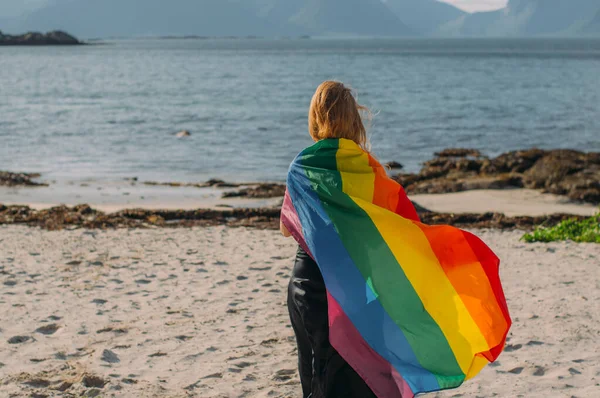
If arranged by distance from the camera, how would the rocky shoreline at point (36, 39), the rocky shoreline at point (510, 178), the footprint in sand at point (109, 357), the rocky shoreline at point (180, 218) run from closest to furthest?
1. the footprint in sand at point (109, 357)
2. the rocky shoreline at point (180, 218)
3. the rocky shoreline at point (510, 178)
4. the rocky shoreline at point (36, 39)

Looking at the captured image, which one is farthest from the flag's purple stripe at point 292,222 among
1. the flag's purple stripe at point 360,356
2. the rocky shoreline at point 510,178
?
the rocky shoreline at point 510,178

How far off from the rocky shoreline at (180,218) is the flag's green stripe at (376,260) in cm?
796

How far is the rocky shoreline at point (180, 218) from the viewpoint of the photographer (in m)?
11.6

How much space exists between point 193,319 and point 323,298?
328 centimetres

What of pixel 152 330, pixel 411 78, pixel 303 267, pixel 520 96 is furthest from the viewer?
pixel 411 78

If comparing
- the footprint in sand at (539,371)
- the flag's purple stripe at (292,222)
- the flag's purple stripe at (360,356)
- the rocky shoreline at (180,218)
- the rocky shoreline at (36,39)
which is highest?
the rocky shoreline at (36,39)

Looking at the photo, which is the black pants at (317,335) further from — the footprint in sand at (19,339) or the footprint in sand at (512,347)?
the footprint in sand at (19,339)

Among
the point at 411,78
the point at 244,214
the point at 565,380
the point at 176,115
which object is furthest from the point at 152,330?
the point at 411,78

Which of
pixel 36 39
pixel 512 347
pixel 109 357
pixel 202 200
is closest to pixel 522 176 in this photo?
pixel 202 200

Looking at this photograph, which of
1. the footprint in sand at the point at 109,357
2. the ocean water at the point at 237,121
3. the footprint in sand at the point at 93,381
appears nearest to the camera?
the footprint in sand at the point at 93,381

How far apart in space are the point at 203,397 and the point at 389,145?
22.3 meters

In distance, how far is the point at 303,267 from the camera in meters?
3.93

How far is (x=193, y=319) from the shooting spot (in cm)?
688

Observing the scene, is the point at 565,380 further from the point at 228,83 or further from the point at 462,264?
the point at 228,83
